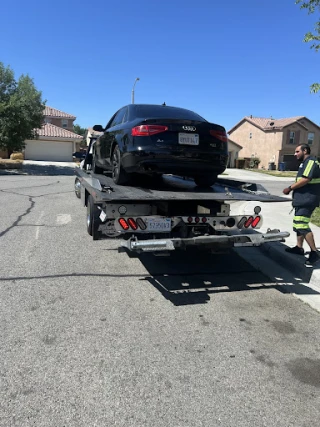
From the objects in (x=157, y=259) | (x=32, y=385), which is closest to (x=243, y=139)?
(x=157, y=259)

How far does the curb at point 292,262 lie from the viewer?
5168 mm

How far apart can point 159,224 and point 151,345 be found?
5.39 feet

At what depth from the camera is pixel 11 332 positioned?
355 centimetres

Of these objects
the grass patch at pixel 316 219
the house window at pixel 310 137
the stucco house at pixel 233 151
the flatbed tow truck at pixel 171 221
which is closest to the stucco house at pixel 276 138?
the house window at pixel 310 137

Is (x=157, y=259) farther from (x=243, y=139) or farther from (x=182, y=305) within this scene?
(x=243, y=139)

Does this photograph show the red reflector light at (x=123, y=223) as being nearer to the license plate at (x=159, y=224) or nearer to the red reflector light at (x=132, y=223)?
the red reflector light at (x=132, y=223)

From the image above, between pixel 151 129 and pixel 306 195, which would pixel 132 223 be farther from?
pixel 306 195

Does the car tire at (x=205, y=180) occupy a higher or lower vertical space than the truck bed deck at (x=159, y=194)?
higher

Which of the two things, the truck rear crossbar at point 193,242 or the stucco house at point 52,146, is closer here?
the truck rear crossbar at point 193,242

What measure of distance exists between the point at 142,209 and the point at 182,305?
133 cm

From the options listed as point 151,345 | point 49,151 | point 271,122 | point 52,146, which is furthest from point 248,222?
point 271,122

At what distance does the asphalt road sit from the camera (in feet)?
8.44

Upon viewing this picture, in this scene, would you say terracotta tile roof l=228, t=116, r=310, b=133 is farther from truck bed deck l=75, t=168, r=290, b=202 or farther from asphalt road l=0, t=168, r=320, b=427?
asphalt road l=0, t=168, r=320, b=427

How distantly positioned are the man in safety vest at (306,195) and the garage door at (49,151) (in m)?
42.5
